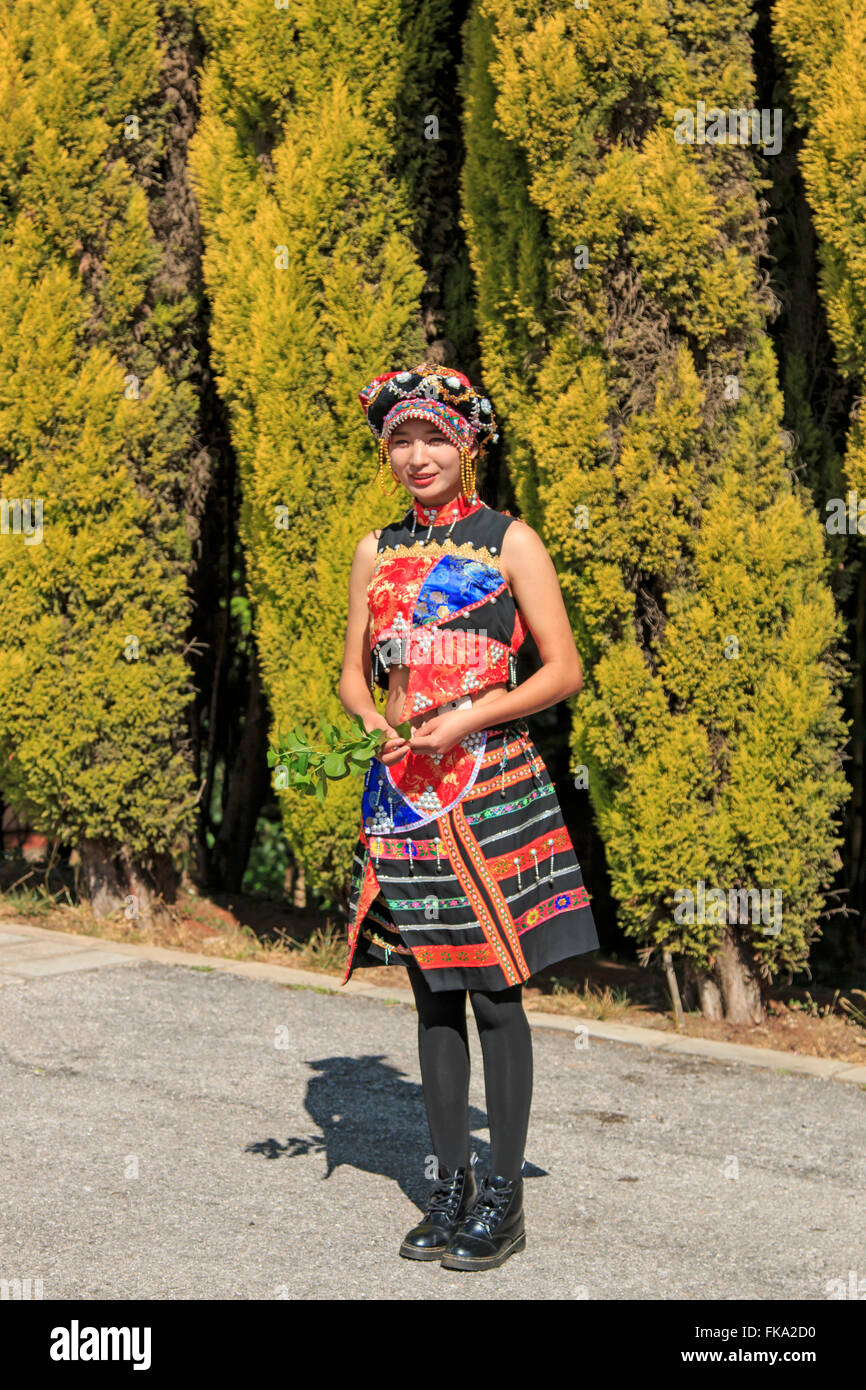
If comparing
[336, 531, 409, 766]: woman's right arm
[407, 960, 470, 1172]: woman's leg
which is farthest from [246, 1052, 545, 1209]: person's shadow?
[336, 531, 409, 766]: woman's right arm

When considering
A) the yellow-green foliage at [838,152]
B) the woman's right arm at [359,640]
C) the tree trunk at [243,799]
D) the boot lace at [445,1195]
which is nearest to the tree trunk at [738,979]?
the yellow-green foliage at [838,152]

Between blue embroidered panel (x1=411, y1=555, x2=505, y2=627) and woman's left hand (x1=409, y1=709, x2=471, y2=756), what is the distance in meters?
0.25

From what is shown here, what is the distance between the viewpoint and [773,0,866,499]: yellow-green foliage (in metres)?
4.99

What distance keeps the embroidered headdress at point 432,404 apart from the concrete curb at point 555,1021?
7.87 feet

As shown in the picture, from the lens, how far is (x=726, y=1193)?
3.92 m

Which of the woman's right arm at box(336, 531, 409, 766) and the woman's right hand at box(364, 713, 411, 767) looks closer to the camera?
the woman's right hand at box(364, 713, 411, 767)

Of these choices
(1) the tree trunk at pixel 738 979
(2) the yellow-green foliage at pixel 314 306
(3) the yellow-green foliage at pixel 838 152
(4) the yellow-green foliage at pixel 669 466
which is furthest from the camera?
(2) the yellow-green foliage at pixel 314 306

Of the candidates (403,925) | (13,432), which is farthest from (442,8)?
(403,925)

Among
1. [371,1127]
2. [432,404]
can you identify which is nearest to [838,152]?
[432,404]

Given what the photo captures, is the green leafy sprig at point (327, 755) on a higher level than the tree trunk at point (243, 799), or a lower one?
higher

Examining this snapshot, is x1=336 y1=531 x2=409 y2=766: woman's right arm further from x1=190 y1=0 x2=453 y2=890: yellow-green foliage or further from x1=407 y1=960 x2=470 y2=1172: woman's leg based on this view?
x1=190 y1=0 x2=453 y2=890: yellow-green foliage

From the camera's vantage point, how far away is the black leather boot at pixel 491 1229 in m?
3.31

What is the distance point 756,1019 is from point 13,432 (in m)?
4.09

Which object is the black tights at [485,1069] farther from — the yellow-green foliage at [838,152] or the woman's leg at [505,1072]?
the yellow-green foliage at [838,152]
